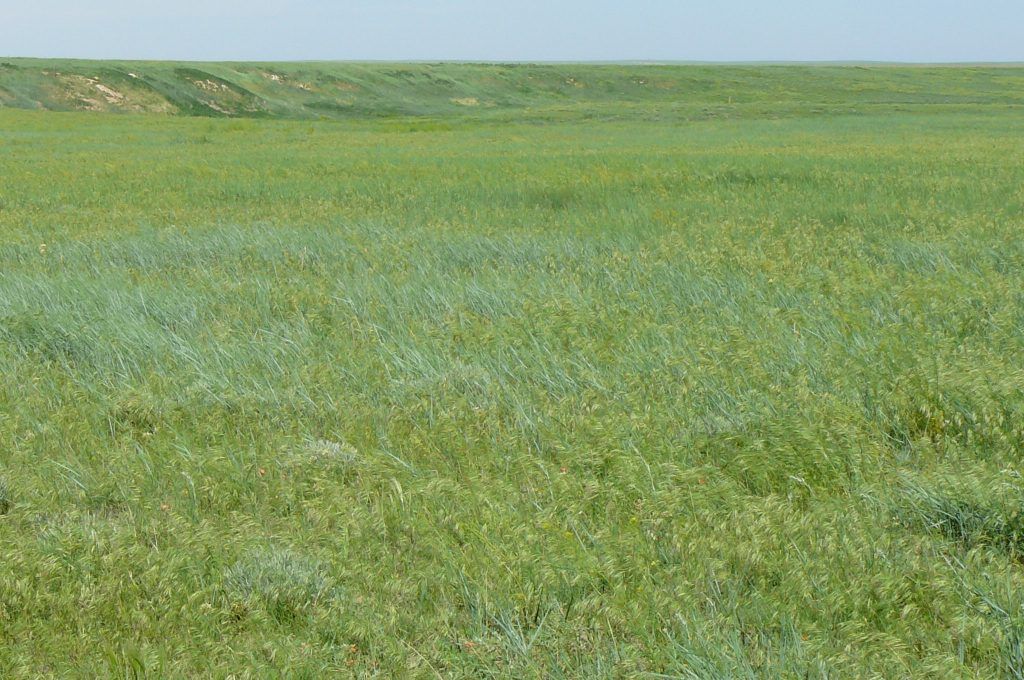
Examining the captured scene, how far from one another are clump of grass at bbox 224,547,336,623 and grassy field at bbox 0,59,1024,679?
0.6 inches

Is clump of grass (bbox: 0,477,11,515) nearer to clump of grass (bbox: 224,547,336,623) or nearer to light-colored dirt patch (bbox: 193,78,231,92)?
clump of grass (bbox: 224,547,336,623)

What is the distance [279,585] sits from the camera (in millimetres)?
3178

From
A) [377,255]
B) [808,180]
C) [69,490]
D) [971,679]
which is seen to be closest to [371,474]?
[69,490]

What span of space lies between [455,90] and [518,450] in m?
72.4

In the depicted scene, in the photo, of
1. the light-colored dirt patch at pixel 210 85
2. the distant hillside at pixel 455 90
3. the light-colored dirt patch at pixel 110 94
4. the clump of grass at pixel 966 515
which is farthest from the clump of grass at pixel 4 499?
the light-colored dirt patch at pixel 210 85

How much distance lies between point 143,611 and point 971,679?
2505 millimetres

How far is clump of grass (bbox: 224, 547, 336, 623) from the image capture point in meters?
3.12

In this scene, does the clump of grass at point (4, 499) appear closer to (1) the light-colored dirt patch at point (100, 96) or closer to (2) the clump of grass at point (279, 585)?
(2) the clump of grass at point (279, 585)

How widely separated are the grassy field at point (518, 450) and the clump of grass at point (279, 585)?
14 mm

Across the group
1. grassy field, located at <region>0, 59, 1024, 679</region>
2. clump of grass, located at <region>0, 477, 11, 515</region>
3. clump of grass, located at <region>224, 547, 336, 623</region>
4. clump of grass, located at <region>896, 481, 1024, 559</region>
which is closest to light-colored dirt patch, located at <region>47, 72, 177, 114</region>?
grassy field, located at <region>0, 59, 1024, 679</region>

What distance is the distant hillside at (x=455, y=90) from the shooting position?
56344mm

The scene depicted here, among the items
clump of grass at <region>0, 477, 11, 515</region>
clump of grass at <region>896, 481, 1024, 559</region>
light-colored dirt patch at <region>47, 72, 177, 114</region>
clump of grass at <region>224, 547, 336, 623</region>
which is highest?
light-colored dirt patch at <region>47, 72, 177, 114</region>

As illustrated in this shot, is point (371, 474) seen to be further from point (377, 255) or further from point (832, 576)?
point (377, 255)

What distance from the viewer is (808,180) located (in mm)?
15602
